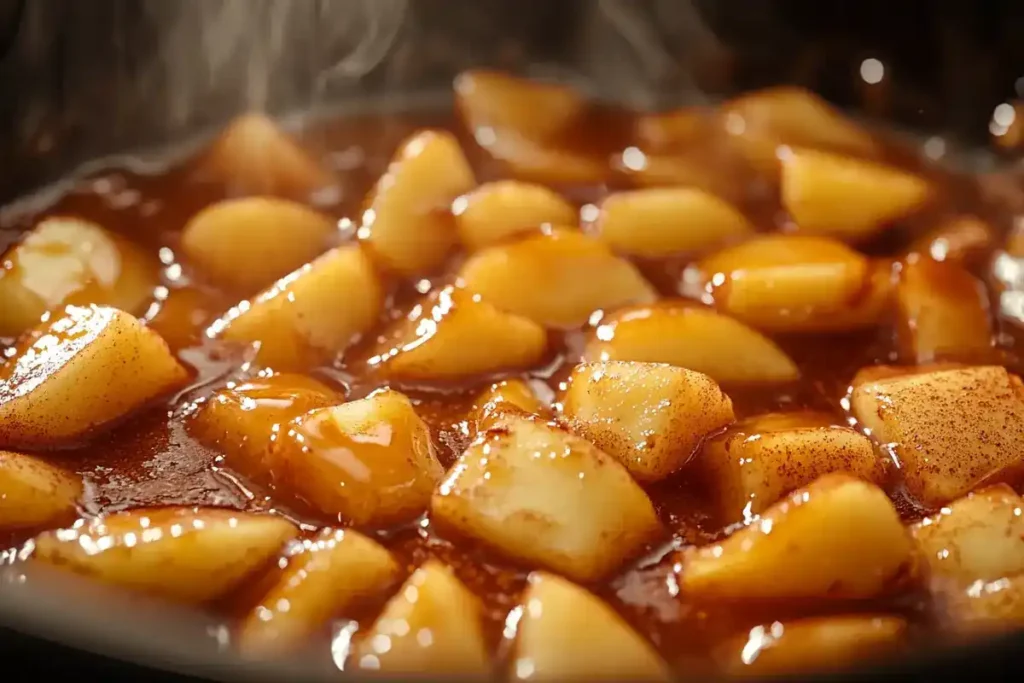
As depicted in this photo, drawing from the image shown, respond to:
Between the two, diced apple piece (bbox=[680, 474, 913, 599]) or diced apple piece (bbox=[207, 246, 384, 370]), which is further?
diced apple piece (bbox=[207, 246, 384, 370])

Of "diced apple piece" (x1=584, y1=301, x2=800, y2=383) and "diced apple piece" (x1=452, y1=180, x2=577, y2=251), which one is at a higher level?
"diced apple piece" (x1=452, y1=180, x2=577, y2=251)

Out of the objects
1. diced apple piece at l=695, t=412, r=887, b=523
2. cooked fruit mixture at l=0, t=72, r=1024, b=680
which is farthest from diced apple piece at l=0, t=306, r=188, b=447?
diced apple piece at l=695, t=412, r=887, b=523

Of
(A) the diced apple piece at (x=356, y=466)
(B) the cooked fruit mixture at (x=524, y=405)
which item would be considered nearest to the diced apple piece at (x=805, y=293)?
(B) the cooked fruit mixture at (x=524, y=405)

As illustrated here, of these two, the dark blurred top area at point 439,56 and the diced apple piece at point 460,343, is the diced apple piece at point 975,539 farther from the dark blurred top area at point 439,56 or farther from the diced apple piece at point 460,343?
the dark blurred top area at point 439,56

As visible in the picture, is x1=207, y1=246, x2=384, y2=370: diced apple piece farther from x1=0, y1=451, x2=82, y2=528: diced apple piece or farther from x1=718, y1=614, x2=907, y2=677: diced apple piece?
x1=718, y1=614, x2=907, y2=677: diced apple piece

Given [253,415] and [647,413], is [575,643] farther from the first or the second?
[253,415]

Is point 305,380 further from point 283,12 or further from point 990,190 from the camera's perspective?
point 990,190
